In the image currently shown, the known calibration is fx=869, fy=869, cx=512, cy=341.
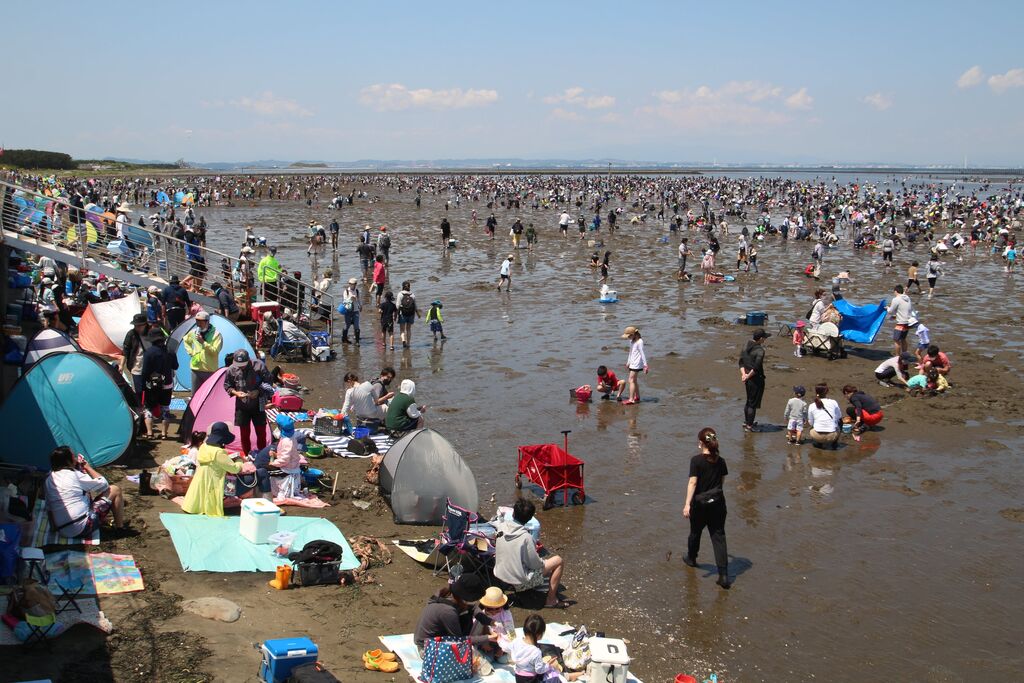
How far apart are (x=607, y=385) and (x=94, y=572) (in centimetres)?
967

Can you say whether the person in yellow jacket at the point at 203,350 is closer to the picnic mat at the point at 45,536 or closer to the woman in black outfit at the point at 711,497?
the picnic mat at the point at 45,536

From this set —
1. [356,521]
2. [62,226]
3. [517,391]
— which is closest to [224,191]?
[62,226]

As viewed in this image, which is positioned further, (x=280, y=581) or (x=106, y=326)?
(x=106, y=326)

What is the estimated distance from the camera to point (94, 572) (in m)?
7.66

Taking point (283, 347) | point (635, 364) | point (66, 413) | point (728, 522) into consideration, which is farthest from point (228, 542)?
point (283, 347)

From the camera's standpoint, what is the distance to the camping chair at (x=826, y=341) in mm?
18547

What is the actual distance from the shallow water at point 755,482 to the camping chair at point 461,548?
99 centimetres

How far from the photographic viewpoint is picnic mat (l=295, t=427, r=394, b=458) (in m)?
12.3

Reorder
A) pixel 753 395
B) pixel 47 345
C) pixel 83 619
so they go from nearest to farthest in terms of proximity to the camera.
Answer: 1. pixel 83 619
2. pixel 47 345
3. pixel 753 395

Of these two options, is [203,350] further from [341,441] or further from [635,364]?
[635,364]

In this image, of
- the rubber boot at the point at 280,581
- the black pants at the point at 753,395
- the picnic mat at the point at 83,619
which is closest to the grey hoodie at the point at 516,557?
the rubber boot at the point at 280,581

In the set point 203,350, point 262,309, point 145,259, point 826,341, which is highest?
point 145,259

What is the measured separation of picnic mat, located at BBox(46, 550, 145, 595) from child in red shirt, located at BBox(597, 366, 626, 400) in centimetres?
917

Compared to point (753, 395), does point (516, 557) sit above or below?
below
